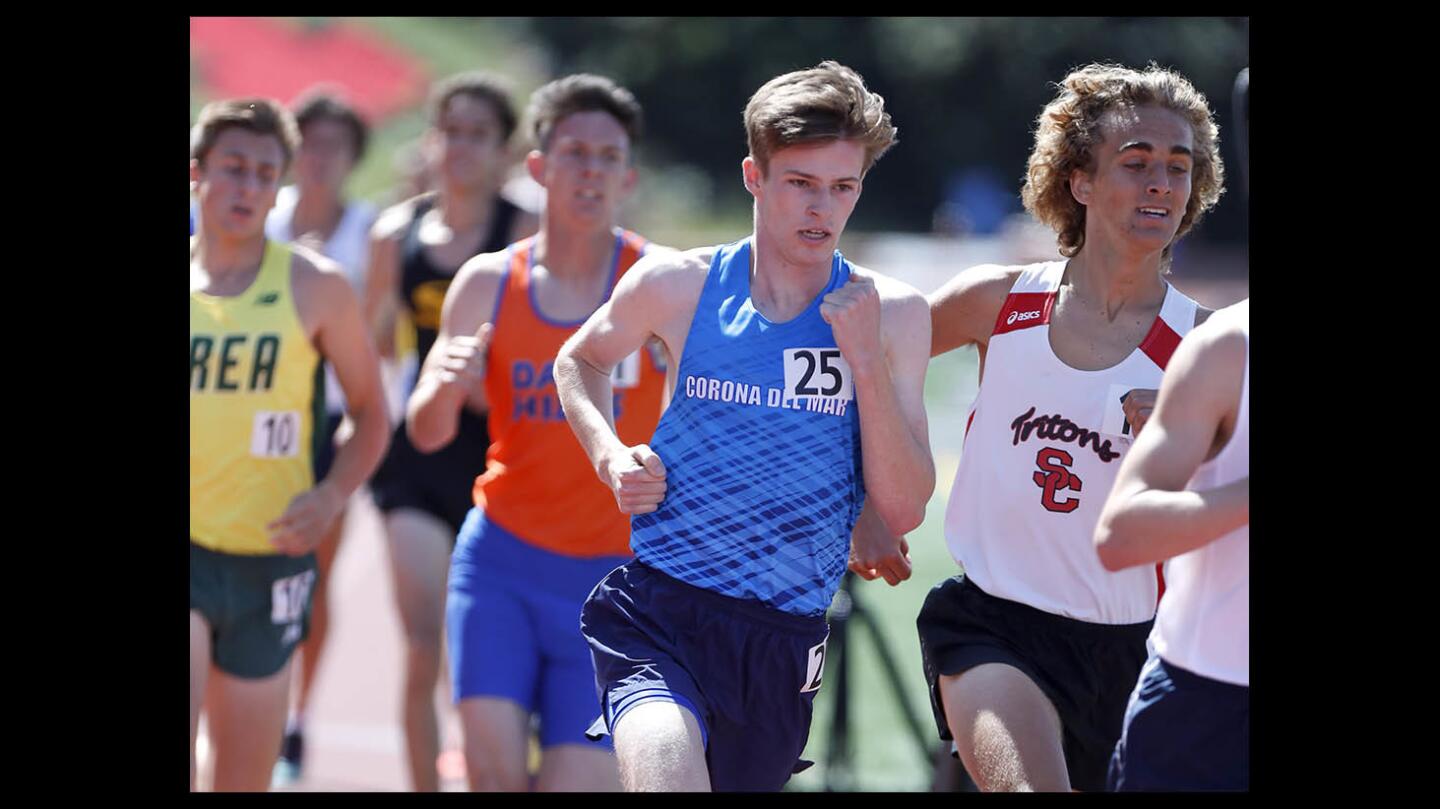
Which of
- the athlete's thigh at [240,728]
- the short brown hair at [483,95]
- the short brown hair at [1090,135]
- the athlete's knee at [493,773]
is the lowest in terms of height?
the athlete's knee at [493,773]

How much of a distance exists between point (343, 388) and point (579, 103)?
1192 millimetres

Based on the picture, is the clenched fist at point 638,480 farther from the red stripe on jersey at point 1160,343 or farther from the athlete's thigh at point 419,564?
the athlete's thigh at point 419,564

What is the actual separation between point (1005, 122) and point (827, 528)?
2924cm

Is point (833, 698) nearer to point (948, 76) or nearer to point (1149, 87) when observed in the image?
point (1149, 87)

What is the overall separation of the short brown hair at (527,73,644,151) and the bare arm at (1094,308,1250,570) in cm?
274

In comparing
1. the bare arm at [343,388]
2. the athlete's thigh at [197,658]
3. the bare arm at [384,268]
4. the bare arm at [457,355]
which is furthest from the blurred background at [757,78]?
the athlete's thigh at [197,658]

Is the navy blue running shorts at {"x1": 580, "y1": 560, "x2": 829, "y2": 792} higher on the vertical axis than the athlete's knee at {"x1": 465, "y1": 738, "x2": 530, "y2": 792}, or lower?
higher

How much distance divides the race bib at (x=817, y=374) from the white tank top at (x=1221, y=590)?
0.92 meters

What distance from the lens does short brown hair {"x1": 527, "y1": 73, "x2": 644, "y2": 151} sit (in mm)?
5645

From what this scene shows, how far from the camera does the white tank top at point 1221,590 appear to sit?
128 inches

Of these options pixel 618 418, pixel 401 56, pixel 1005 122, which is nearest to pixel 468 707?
pixel 618 418

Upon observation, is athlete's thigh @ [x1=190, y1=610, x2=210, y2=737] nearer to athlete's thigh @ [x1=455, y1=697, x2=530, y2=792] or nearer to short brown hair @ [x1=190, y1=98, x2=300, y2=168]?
athlete's thigh @ [x1=455, y1=697, x2=530, y2=792]

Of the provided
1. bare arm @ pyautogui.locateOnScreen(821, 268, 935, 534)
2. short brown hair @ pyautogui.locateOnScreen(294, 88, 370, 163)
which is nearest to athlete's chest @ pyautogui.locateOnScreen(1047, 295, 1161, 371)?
bare arm @ pyautogui.locateOnScreen(821, 268, 935, 534)

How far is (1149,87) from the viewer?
4496mm
